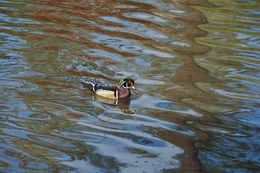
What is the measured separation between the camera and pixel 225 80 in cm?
959

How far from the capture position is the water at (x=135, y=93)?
234 inches

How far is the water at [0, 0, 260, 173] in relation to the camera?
595 centimetres

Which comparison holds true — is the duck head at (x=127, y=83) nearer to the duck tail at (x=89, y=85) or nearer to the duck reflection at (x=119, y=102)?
the duck reflection at (x=119, y=102)

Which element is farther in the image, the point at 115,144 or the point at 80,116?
the point at 80,116

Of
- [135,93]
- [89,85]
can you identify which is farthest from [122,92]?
[89,85]

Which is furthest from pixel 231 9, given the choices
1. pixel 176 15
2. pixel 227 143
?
pixel 227 143

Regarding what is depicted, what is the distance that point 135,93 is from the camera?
28.2ft

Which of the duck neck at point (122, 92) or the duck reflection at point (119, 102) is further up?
the duck neck at point (122, 92)

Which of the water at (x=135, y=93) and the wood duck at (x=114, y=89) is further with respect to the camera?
the wood duck at (x=114, y=89)

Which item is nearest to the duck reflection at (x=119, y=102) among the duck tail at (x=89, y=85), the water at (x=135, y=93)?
the water at (x=135, y=93)

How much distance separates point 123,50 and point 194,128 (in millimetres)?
4695

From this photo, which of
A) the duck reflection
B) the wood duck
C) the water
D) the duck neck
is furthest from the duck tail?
the duck neck

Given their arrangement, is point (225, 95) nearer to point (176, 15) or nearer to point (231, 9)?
point (176, 15)

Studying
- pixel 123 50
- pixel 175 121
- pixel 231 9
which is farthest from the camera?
pixel 231 9
